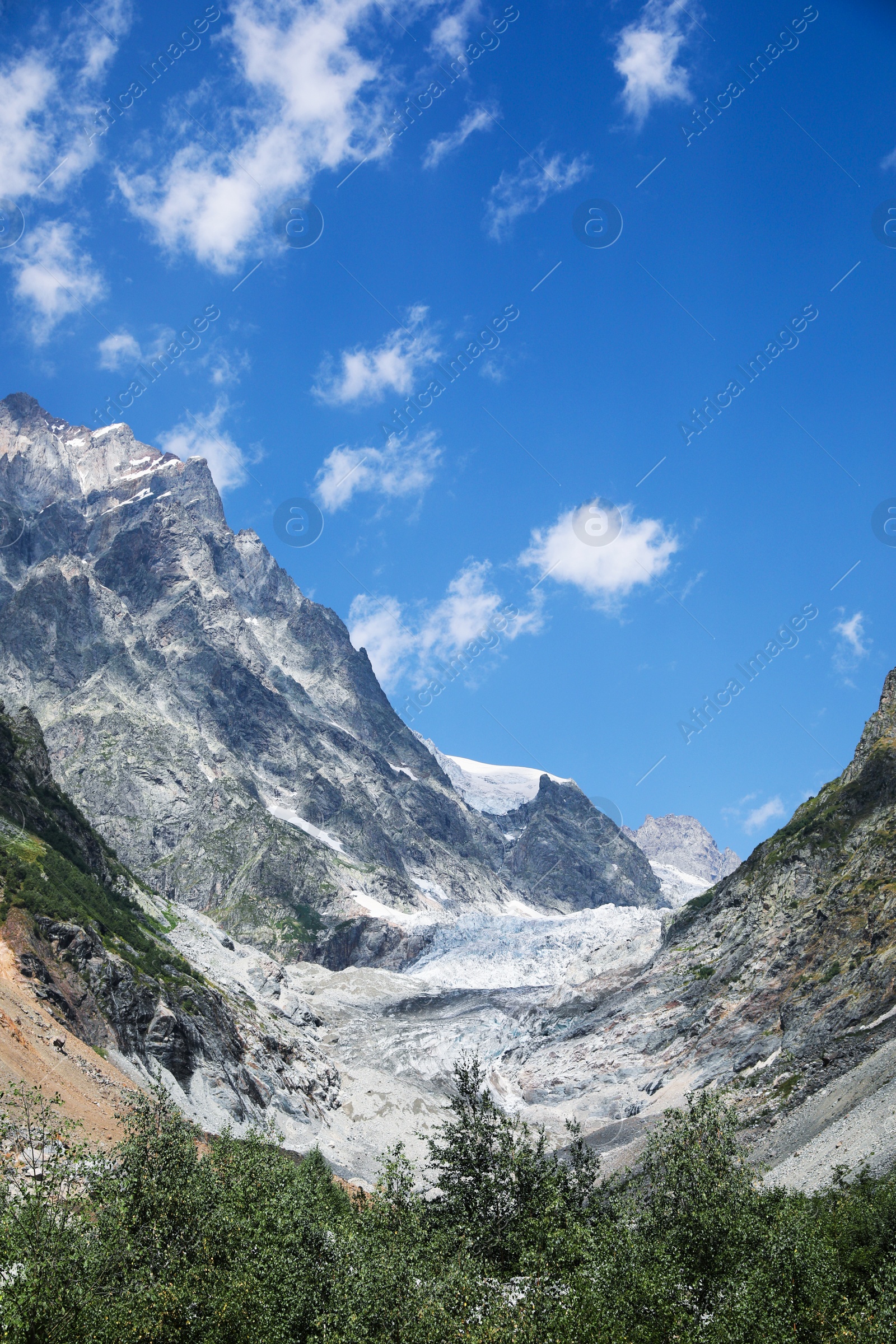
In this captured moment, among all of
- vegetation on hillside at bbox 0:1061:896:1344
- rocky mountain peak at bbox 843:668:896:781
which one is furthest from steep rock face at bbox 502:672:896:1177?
vegetation on hillside at bbox 0:1061:896:1344

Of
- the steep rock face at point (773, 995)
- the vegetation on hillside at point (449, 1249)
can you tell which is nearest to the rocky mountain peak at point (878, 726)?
the steep rock face at point (773, 995)

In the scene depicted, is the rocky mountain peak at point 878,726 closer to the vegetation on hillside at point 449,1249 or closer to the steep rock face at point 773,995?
the steep rock face at point 773,995

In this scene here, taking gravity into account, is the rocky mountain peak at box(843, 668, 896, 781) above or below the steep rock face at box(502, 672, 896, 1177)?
above

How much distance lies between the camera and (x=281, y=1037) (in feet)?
410

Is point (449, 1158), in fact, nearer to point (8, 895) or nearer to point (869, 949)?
point (8, 895)

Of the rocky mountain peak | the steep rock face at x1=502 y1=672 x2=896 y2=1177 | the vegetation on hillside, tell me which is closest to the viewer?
the vegetation on hillside

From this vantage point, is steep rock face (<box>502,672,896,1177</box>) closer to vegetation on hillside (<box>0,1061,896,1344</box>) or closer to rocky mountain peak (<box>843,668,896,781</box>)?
rocky mountain peak (<box>843,668,896,781</box>)

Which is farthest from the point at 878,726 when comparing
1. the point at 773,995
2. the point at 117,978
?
the point at 117,978

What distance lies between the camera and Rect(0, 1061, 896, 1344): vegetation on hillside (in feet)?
86.6

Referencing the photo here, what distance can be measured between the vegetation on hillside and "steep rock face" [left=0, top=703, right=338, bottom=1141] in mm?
30295

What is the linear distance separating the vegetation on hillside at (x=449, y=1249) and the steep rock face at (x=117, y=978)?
30295 millimetres

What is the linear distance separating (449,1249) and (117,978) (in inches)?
2107

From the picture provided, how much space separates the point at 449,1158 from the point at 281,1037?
9142cm

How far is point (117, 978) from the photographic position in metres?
79.9
